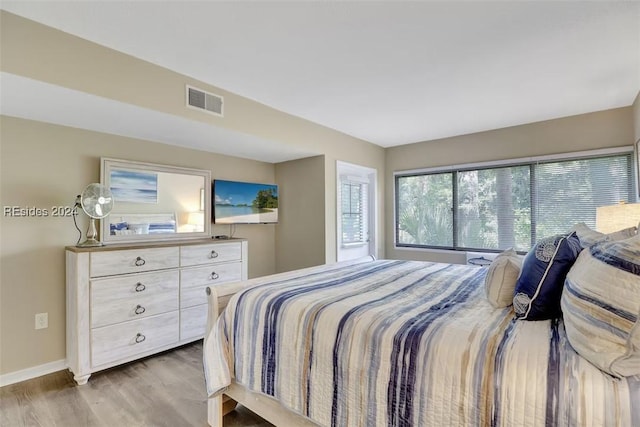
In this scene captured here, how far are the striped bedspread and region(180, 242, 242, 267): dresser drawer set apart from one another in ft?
4.30

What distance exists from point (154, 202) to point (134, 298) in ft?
3.33

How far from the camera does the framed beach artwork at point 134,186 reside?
290 centimetres

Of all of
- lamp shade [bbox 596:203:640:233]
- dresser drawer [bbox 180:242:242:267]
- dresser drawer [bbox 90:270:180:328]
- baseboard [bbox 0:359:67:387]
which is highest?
lamp shade [bbox 596:203:640:233]

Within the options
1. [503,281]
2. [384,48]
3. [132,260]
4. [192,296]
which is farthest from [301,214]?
[503,281]

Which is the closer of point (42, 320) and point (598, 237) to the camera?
point (598, 237)

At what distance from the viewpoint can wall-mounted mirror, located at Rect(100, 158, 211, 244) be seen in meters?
2.89

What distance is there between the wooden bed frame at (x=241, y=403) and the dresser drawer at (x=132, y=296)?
1.17 m

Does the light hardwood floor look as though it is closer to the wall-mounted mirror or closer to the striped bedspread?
the striped bedspread

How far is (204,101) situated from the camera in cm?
262

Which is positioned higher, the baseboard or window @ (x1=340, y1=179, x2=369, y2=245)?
window @ (x1=340, y1=179, x2=369, y2=245)

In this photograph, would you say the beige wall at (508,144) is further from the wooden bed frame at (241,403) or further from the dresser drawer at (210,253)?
the wooden bed frame at (241,403)

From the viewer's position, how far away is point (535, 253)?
55.7 inches

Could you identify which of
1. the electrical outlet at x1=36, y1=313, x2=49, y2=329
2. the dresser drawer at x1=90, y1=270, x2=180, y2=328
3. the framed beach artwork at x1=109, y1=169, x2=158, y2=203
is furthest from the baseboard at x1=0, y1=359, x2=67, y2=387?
the framed beach artwork at x1=109, y1=169, x2=158, y2=203

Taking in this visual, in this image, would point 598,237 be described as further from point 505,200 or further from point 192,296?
point 192,296
